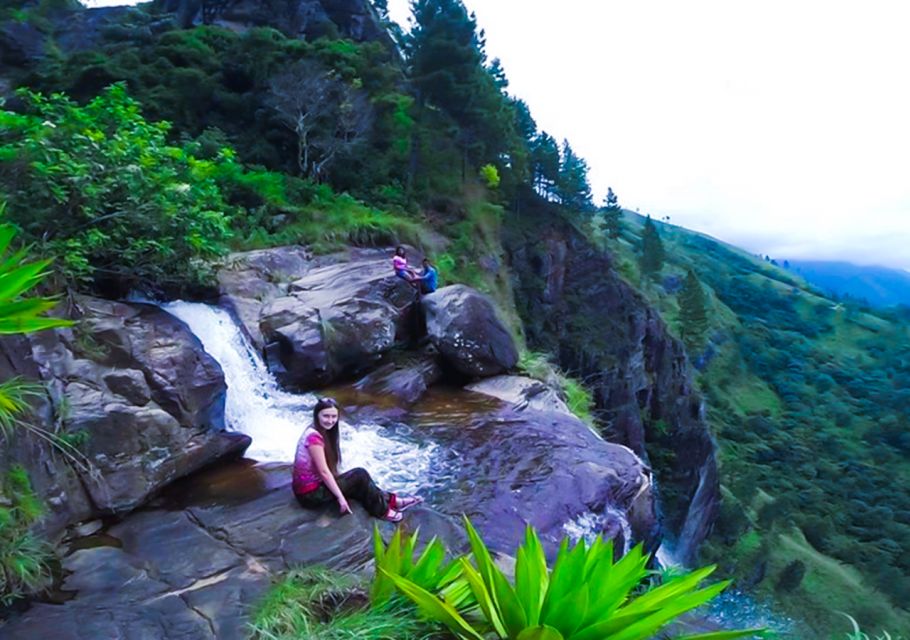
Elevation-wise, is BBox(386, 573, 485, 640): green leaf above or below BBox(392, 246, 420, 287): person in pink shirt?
below

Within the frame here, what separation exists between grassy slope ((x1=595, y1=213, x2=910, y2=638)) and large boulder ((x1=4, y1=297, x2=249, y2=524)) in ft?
109

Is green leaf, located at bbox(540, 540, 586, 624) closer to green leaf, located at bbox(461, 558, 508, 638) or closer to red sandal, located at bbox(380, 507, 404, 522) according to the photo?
green leaf, located at bbox(461, 558, 508, 638)

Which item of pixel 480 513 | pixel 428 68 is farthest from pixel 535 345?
pixel 480 513

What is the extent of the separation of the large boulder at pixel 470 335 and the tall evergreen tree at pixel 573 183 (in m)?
25.3

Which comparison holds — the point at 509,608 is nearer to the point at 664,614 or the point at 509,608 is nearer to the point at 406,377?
the point at 664,614

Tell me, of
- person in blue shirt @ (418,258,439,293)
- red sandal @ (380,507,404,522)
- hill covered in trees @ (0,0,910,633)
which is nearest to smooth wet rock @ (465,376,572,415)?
person in blue shirt @ (418,258,439,293)

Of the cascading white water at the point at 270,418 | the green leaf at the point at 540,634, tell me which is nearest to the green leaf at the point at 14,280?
the green leaf at the point at 540,634

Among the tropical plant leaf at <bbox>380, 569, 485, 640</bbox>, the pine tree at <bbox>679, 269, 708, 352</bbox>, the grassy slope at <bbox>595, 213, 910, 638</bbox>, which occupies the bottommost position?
the grassy slope at <bbox>595, 213, 910, 638</bbox>

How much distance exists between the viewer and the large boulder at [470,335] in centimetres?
1095

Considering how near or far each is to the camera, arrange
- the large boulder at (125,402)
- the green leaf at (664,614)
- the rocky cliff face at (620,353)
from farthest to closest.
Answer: the rocky cliff face at (620,353), the large boulder at (125,402), the green leaf at (664,614)

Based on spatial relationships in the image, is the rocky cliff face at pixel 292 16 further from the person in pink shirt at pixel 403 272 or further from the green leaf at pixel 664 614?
the green leaf at pixel 664 614

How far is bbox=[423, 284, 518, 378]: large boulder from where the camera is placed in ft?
35.9

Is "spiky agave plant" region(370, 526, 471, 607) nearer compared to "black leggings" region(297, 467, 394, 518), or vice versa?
"spiky agave plant" region(370, 526, 471, 607)

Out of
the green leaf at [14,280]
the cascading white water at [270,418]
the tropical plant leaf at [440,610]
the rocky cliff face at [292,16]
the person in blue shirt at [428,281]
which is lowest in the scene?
the cascading white water at [270,418]
